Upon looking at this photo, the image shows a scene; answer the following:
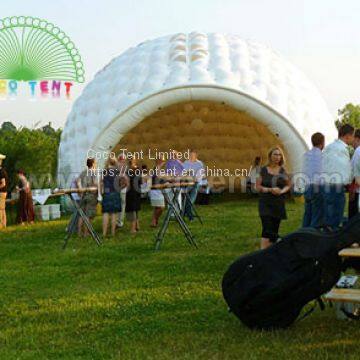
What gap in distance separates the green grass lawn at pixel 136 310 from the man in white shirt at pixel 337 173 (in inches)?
47.7

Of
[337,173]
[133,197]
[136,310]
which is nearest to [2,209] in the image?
[133,197]

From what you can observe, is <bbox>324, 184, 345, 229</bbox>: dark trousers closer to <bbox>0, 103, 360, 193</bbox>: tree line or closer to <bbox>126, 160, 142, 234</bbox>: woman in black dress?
<bbox>126, 160, 142, 234</bbox>: woman in black dress

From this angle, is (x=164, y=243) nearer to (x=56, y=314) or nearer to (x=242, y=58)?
(x=56, y=314)

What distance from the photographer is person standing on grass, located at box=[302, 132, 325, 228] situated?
26.6 ft

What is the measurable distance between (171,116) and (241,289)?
14.6 m

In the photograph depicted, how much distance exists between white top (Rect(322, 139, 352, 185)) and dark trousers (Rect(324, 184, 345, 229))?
0.16m

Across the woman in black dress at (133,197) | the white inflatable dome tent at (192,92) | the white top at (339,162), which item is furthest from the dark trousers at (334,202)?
the white inflatable dome tent at (192,92)

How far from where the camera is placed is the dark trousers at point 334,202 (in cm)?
762

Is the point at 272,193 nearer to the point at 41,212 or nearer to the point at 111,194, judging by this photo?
the point at 111,194

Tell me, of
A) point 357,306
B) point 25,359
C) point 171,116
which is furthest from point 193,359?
point 171,116

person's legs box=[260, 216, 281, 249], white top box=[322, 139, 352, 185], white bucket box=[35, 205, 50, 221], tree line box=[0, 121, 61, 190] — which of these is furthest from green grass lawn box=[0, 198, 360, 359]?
tree line box=[0, 121, 61, 190]

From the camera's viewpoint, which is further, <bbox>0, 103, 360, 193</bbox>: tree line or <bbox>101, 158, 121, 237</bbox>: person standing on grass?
<bbox>0, 103, 360, 193</bbox>: tree line

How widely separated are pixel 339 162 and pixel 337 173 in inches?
5.5

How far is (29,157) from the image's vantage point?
16.3 metres
